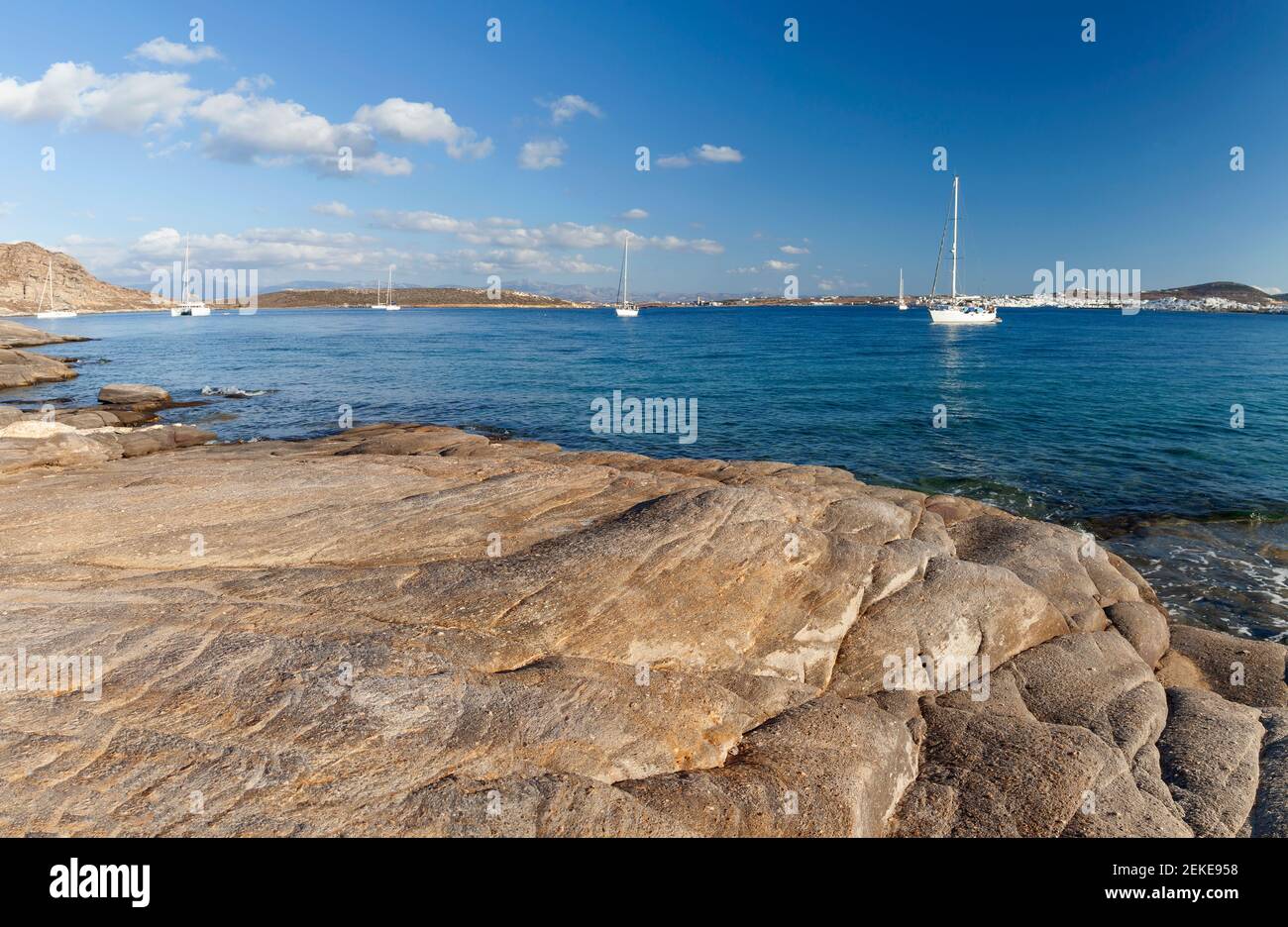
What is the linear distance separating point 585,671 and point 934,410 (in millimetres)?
40668

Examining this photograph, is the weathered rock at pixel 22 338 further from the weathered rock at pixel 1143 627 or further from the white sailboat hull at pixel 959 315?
the white sailboat hull at pixel 959 315

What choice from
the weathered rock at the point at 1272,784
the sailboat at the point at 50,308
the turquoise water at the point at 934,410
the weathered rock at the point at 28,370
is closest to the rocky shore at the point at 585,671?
the weathered rock at the point at 1272,784

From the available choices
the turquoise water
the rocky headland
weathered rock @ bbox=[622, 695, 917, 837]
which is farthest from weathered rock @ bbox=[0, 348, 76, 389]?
weathered rock @ bbox=[622, 695, 917, 837]

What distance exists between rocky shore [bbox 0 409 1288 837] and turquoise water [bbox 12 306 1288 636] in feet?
26.9

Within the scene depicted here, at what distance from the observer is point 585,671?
358 inches

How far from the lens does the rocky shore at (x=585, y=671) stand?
22.3ft

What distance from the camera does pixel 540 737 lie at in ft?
25.4

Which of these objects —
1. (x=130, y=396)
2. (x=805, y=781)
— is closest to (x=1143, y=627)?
(x=805, y=781)

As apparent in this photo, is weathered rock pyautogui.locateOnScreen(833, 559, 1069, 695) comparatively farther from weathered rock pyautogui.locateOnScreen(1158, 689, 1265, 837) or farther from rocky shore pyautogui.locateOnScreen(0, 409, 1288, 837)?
weathered rock pyautogui.locateOnScreen(1158, 689, 1265, 837)

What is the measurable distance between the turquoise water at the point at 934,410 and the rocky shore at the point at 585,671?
8.21m

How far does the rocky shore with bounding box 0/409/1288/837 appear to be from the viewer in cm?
680
